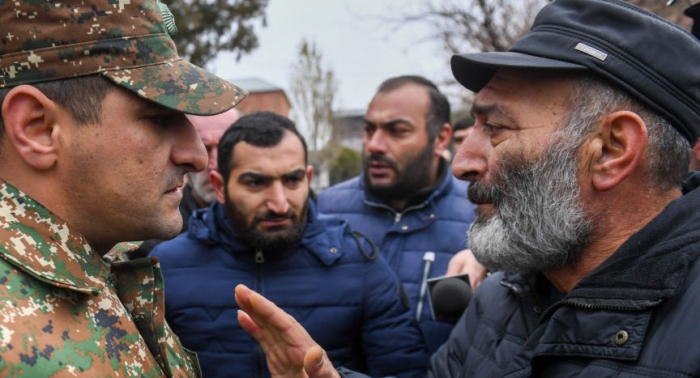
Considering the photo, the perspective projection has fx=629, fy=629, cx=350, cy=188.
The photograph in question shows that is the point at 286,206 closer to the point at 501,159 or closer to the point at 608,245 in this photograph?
the point at 501,159

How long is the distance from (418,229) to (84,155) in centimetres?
241

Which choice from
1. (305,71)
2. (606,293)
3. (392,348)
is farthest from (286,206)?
(305,71)

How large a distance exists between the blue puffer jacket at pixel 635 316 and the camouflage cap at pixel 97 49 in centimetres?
115

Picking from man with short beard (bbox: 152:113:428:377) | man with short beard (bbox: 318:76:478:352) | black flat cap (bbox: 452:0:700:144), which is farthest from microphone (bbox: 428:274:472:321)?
black flat cap (bbox: 452:0:700:144)

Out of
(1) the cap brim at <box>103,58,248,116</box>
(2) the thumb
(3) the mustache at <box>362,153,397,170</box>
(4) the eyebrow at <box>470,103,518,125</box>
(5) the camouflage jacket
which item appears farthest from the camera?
(3) the mustache at <box>362,153,397,170</box>

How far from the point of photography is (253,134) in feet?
10.2

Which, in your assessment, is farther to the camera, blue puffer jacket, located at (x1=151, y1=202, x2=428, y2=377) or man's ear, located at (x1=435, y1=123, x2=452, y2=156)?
man's ear, located at (x1=435, y1=123, x2=452, y2=156)

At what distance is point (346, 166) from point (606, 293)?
31.3 m

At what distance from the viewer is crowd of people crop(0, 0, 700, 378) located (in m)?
1.55

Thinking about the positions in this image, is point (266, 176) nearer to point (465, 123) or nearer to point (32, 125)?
point (32, 125)

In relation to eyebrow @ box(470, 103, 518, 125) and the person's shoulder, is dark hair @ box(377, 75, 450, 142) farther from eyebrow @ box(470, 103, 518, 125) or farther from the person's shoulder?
eyebrow @ box(470, 103, 518, 125)

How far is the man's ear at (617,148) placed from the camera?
1.91 metres

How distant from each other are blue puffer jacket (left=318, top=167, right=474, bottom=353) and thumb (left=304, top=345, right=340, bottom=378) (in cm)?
136

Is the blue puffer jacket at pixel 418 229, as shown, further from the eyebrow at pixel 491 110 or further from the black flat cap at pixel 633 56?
the black flat cap at pixel 633 56
